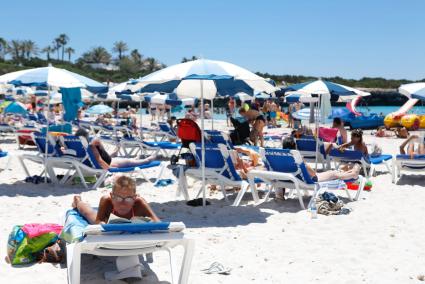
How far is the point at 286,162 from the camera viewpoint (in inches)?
268

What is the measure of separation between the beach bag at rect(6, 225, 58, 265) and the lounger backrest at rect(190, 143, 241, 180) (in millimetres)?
2864

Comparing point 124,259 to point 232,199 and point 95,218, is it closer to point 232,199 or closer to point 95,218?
point 95,218

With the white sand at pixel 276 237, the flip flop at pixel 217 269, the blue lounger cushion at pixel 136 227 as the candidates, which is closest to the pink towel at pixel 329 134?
the white sand at pixel 276 237

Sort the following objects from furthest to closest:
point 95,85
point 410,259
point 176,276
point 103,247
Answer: point 95,85, point 410,259, point 176,276, point 103,247

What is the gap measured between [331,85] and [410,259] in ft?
17.2

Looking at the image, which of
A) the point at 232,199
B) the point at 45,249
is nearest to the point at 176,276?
the point at 45,249

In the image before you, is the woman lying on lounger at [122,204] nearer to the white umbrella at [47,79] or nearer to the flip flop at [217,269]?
the flip flop at [217,269]

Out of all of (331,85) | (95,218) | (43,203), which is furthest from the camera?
(331,85)

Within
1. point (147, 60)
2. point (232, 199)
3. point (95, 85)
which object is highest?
point (147, 60)

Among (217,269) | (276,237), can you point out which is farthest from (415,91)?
(217,269)

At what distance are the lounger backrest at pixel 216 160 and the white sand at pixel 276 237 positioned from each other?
1.40 feet

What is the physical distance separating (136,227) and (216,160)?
3.52 m

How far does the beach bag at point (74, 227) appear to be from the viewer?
3.77 m

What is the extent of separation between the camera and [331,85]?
30.8ft
